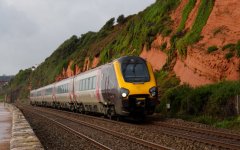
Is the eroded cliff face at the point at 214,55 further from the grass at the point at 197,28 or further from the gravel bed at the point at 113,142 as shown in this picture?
the gravel bed at the point at 113,142

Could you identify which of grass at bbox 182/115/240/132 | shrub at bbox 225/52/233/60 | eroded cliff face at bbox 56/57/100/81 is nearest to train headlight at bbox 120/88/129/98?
grass at bbox 182/115/240/132

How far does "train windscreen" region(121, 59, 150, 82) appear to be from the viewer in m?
22.5

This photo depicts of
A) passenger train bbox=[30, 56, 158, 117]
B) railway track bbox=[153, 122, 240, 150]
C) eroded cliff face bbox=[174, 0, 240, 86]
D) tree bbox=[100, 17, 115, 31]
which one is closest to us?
railway track bbox=[153, 122, 240, 150]

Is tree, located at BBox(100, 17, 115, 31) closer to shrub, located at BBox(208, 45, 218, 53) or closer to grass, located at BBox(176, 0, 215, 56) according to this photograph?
grass, located at BBox(176, 0, 215, 56)

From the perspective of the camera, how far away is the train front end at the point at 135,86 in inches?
852

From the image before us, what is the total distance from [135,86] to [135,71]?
1238 millimetres

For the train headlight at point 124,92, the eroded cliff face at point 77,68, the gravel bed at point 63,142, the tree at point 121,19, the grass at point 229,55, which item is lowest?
the gravel bed at point 63,142

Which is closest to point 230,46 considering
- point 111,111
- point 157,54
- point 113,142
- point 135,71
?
point 135,71

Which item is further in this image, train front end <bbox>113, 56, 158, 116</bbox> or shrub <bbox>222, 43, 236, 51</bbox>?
shrub <bbox>222, 43, 236, 51</bbox>

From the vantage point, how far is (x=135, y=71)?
75.4 feet

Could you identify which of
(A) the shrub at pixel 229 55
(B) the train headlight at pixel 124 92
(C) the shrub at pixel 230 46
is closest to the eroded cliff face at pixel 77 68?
(C) the shrub at pixel 230 46

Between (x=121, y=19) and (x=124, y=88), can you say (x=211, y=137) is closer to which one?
(x=124, y=88)

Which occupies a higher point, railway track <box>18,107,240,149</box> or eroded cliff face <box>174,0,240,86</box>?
eroded cliff face <box>174,0,240,86</box>

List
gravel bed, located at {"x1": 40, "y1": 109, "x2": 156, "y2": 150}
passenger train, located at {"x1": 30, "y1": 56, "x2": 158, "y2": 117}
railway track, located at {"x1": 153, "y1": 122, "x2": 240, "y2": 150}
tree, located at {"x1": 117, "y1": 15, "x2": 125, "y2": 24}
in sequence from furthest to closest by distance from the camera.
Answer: tree, located at {"x1": 117, "y1": 15, "x2": 125, "y2": 24} < passenger train, located at {"x1": 30, "y1": 56, "x2": 158, "y2": 117} < gravel bed, located at {"x1": 40, "y1": 109, "x2": 156, "y2": 150} < railway track, located at {"x1": 153, "y1": 122, "x2": 240, "y2": 150}
